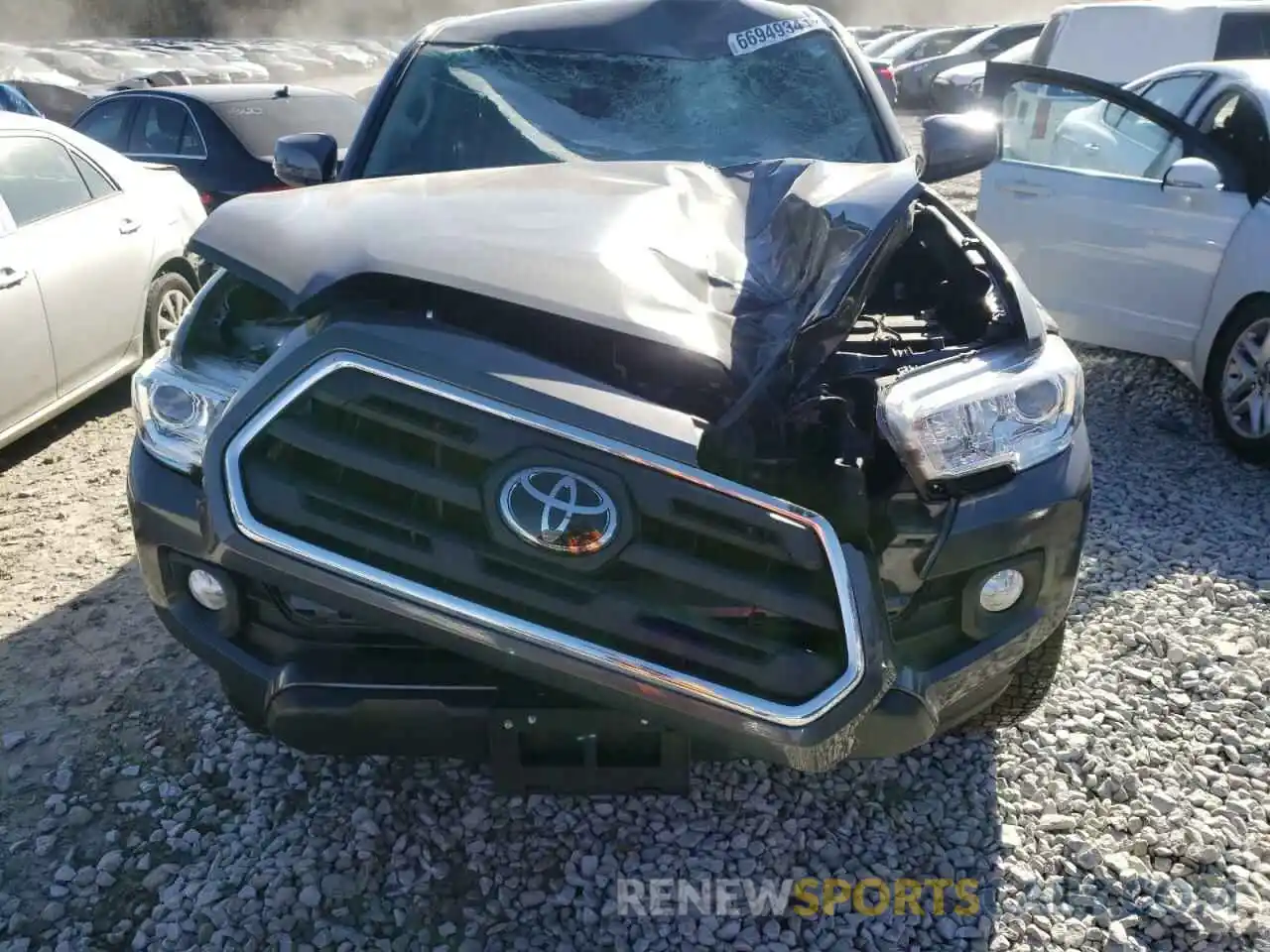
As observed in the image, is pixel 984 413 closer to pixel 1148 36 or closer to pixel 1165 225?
pixel 1165 225

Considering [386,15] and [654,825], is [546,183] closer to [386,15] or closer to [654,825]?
[654,825]

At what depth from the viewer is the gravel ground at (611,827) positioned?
228 centimetres

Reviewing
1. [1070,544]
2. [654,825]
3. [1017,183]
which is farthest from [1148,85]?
[654,825]

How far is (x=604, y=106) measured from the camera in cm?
365

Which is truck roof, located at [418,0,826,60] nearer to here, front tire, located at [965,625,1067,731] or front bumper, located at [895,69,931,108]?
front tire, located at [965,625,1067,731]

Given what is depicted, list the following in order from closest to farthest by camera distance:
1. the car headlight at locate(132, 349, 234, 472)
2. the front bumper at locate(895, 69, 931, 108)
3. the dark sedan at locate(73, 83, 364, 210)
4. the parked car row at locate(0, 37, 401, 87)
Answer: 1. the car headlight at locate(132, 349, 234, 472)
2. the dark sedan at locate(73, 83, 364, 210)
3. the front bumper at locate(895, 69, 931, 108)
4. the parked car row at locate(0, 37, 401, 87)

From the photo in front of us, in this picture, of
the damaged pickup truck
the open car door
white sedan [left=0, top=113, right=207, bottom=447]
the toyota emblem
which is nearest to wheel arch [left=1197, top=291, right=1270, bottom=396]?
the open car door

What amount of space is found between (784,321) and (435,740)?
1.08m

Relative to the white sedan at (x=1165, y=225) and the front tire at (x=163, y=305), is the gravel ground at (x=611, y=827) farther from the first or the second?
the front tire at (x=163, y=305)

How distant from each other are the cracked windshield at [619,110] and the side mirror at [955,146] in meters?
0.20

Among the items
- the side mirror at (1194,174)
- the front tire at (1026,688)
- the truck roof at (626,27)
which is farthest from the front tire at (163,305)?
the side mirror at (1194,174)

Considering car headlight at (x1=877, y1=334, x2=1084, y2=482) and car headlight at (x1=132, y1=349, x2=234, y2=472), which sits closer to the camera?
car headlight at (x1=877, y1=334, x2=1084, y2=482)

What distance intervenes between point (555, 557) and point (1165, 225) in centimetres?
422

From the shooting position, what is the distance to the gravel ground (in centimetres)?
Result: 228
